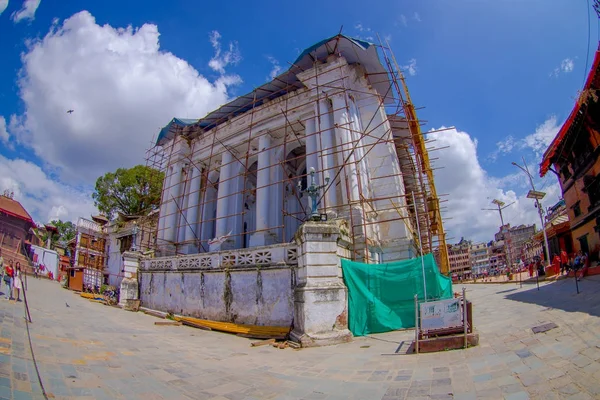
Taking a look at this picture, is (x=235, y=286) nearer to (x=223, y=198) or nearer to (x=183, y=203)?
(x=223, y=198)

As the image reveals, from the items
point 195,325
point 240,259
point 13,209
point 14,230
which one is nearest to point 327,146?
point 240,259

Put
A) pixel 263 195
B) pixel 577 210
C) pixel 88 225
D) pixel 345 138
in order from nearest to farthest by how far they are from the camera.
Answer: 1. pixel 345 138
2. pixel 263 195
3. pixel 577 210
4. pixel 88 225

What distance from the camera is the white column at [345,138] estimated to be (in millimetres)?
14445

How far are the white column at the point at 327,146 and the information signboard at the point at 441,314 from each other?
7822 mm

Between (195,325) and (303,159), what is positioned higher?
(303,159)

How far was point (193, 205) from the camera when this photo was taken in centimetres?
2170

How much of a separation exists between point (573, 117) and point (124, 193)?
131 feet

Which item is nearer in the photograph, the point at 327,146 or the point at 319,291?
the point at 319,291

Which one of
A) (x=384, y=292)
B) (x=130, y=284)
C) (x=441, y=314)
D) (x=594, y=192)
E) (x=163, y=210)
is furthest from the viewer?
(x=163, y=210)

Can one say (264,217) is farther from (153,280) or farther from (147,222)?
(147,222)

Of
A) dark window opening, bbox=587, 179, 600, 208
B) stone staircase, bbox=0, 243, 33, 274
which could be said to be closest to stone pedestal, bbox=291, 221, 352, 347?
dark window opening, bbox=587, 179, 600, 208

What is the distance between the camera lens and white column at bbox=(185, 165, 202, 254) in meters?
21.1

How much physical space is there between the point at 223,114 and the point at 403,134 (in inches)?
565

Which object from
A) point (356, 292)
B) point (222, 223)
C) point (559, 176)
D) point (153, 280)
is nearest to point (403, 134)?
point (559, 176)
